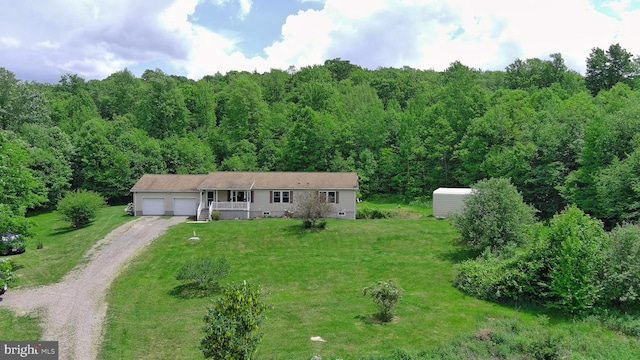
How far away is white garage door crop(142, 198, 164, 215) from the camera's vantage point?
37.9m

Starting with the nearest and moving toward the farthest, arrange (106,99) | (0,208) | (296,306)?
(0,208) < (296,306) < (106,99)

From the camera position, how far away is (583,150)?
3334 cm

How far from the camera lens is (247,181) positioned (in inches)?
1519

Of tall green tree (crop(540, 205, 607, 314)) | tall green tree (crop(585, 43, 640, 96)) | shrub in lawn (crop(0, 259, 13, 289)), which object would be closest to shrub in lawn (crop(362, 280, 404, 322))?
tall green tree (crop(540, 205, 607, 314))

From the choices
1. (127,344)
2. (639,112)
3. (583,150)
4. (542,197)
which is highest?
(639,112)

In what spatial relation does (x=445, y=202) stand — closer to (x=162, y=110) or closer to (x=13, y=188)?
(x=13, y=188)

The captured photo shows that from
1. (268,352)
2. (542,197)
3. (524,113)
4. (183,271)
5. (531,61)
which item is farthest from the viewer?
(531,61)

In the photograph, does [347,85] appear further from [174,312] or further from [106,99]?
[174,312]

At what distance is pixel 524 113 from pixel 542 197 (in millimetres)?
11435

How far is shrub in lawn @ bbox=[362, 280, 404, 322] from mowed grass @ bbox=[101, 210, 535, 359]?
64 cm

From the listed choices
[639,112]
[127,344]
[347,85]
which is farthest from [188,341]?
[347,85]

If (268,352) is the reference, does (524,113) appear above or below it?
above

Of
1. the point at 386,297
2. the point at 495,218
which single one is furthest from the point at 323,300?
the point at 495,218

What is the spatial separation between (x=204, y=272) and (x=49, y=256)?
12.8 metres
